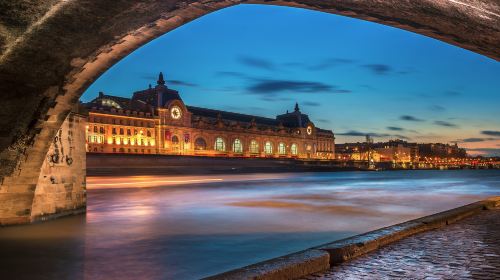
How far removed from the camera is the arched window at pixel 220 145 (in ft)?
348

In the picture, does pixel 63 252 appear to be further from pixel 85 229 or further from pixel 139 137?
pixel 139 137

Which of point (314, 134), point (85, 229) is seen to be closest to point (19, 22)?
point (85, 229)

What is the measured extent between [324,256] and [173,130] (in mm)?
91639


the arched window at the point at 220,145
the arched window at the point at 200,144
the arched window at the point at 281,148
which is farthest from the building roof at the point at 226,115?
the arched window at the point at 200,144

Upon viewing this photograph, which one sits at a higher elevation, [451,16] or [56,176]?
[451,16]

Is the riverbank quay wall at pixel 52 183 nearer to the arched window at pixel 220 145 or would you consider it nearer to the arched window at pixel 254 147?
the arched window at pixel 220 145

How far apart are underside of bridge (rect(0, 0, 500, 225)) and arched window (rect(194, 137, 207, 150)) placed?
3571 inches

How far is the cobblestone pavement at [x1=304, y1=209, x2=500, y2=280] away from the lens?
16.8 feet

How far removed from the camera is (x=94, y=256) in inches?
306

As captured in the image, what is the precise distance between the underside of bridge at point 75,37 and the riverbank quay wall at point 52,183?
47 mm

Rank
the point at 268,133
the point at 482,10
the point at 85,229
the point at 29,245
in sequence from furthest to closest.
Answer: the point at 268,133
the point at 85,229
the point at 29,245
the point at 482,10

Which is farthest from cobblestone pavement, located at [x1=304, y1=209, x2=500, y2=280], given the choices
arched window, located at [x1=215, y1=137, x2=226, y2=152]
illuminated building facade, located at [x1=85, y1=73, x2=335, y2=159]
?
arched window, located at [x1=215, y1=137, x2=226, y2=152]

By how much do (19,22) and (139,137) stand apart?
3476 inches

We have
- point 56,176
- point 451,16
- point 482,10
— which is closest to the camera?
point 482,10
